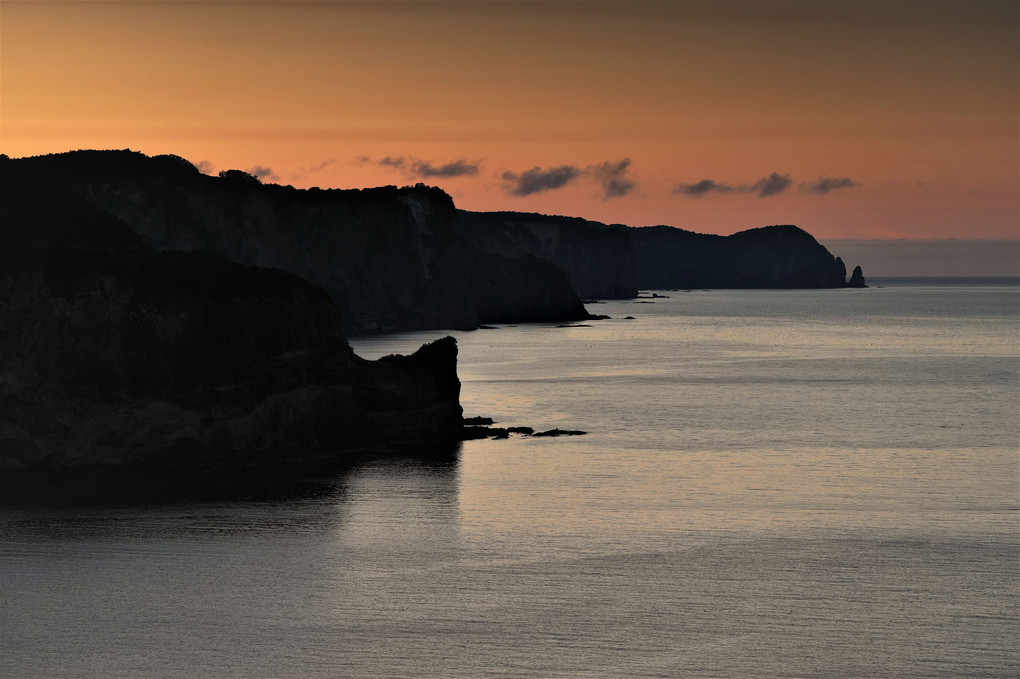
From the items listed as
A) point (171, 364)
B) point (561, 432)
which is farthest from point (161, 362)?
point (561, 432)

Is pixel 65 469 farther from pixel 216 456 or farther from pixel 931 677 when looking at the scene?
pixel 931 677

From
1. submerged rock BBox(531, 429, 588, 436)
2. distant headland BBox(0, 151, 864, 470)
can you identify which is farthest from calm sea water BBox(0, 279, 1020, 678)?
distant headland BBox(0, 151, 864, 470)

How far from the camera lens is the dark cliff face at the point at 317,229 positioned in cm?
12950

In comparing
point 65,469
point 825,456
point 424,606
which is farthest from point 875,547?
point 65,469

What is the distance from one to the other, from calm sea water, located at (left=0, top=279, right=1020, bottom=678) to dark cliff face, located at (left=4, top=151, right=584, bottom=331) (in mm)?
77294

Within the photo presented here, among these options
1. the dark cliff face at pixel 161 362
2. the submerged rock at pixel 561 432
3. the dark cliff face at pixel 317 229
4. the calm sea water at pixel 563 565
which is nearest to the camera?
the calm sea water at pixel 563 565

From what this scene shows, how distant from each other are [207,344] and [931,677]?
33945 millimetres

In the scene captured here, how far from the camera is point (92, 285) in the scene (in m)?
50.2

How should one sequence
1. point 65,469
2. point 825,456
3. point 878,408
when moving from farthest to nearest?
point 878,408 → point 825,456 → point 65,469

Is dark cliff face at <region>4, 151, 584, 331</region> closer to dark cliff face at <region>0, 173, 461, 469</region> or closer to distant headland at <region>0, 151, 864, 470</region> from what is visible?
distant headland at <region>0, 151, 864, 470</region>

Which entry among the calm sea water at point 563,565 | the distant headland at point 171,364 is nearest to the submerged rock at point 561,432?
the calm sea water at point 563,565

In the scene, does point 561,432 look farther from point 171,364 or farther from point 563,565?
point 563,565

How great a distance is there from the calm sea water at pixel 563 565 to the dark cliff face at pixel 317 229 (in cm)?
7729

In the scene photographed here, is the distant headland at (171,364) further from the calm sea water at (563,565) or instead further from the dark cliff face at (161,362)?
the calm sea water at (563,565)
